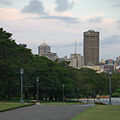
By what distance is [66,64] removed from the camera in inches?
4902

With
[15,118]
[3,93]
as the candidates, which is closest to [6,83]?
[3,93]

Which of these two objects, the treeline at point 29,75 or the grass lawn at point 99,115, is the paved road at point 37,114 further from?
the treeline at point 29,75

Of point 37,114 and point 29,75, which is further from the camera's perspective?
point 29,75

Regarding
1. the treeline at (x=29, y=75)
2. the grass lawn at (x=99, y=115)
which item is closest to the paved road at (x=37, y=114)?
the grass lawn at (x=99, y=115)

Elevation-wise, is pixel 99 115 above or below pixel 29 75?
below

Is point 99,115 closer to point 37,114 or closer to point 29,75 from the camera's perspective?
point 37,114

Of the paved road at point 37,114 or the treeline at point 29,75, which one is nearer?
the paved road at point 37,114

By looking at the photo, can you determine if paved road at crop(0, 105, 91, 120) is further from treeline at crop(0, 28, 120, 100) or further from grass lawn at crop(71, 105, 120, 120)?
treeline at crop(0, 28, 120, 100)

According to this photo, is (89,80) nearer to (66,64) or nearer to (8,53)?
(66,64)

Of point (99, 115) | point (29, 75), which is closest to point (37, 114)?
point (99, 115)

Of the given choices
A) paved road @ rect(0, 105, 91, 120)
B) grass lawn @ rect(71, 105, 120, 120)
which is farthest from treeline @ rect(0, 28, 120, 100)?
grass lawn @ rect(71, 105, 120, 120)

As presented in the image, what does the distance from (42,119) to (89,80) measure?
103 meters

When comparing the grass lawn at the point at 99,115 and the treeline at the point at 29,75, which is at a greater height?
the treeline at the point at 29,75

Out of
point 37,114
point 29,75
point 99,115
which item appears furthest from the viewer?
point 29,75
